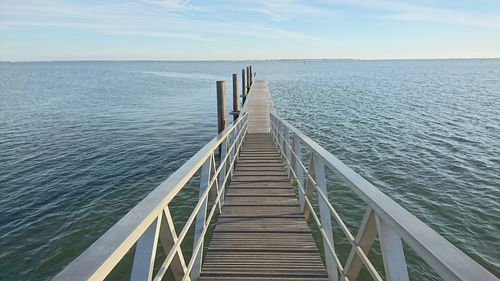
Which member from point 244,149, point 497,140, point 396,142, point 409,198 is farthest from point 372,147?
point 244,149

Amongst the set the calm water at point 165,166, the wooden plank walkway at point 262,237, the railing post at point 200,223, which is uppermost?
the railing post at point 200,223

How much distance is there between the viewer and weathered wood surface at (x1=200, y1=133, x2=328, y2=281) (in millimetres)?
3283

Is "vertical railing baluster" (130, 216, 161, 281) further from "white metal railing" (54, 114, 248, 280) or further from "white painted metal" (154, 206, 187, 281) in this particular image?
"white painted metal" (154, 206, 187, 281)

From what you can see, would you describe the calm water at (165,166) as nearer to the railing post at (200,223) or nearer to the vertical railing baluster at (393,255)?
the railing post at (200,223)

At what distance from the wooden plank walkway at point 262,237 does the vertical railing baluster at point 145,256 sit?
155 centimetres

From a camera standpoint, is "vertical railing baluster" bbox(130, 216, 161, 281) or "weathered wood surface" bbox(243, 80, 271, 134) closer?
"vertical railing baluster" bbox(130, 216, 161, 281)

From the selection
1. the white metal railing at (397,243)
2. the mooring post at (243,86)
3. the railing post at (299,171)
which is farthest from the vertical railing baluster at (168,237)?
the mooring post at (243,86)

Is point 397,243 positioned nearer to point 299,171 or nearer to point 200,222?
point 200,222

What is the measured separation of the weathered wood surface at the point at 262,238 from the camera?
129 inches

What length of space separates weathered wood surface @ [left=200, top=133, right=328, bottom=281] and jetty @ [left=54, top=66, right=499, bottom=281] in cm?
1

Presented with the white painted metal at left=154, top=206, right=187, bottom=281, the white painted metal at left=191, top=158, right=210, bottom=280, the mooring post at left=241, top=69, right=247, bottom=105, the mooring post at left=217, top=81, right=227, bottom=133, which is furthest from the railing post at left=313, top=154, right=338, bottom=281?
the mooring post at left=241, top=69, right=247, bottom=105

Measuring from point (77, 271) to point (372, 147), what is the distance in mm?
14572

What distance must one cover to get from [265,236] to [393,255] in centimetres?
244

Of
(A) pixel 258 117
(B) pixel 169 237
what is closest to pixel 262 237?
(B) pixel 169 237
